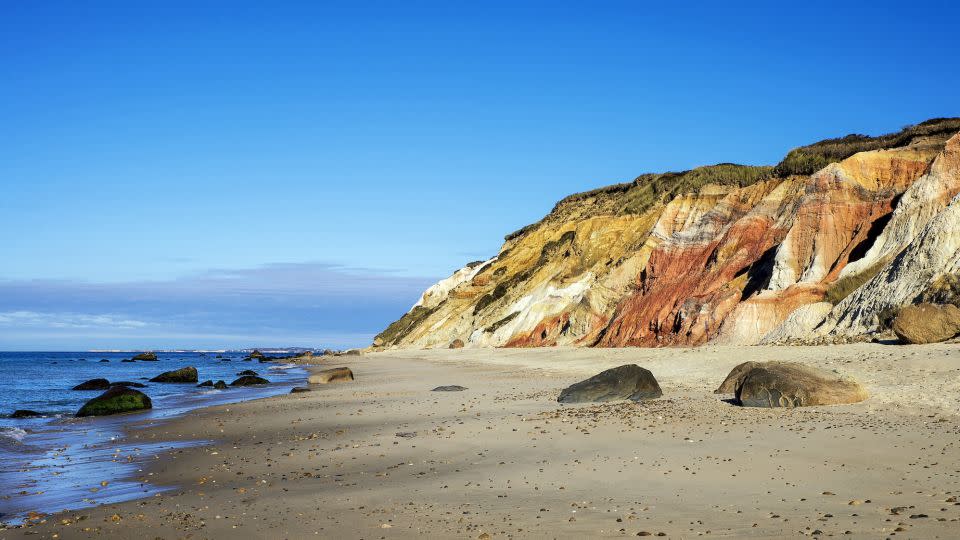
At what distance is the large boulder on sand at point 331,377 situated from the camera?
36.7 metres

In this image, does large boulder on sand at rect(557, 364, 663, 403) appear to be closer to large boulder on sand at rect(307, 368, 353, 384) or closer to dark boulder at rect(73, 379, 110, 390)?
large boulder on sand at rect(307, 368, 353, 384)

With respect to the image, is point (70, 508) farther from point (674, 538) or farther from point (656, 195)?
point (656, 195)

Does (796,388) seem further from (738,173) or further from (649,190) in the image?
(649,190)

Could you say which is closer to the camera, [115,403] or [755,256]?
[115,403]

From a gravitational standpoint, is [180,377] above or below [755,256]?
below

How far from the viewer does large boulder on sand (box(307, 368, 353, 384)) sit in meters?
36.7

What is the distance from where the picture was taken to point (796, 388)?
15.0 m

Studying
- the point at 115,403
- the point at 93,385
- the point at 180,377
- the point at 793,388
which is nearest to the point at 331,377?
the point at 115,403

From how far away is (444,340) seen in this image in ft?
242

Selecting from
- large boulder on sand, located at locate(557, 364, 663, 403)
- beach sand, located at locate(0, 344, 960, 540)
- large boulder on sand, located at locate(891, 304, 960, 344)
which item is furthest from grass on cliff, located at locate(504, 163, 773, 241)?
beach sand, located at locate(0, 344, 960, 540)

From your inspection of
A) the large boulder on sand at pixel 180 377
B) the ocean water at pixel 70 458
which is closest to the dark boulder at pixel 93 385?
the large boulder on sand at pixel 180 377

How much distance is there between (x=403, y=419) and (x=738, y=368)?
818 centimetres

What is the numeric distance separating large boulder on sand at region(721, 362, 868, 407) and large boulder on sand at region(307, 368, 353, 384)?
24.5 metres

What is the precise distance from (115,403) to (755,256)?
31.7 metres
